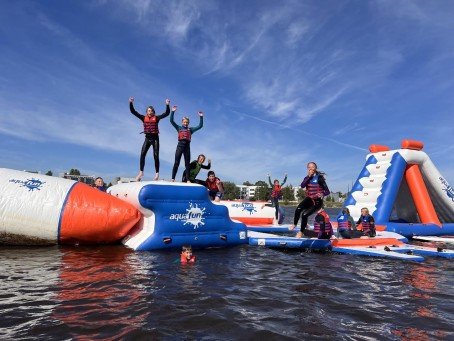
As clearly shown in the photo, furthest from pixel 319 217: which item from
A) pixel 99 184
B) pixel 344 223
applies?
pixel 99 184

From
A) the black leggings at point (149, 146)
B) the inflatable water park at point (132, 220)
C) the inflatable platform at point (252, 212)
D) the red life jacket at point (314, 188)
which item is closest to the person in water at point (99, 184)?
the inflatable water park at point (132, 220)

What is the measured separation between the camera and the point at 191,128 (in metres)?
8.07

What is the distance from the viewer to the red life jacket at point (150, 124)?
25.2 feet

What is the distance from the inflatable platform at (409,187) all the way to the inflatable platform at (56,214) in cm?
819

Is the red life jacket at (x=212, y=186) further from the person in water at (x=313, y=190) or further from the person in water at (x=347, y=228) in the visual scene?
the person in water at (x=347, y=228)

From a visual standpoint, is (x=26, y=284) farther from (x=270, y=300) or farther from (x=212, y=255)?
(x=212, y=255)

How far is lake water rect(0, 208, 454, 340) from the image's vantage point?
10.0 feet

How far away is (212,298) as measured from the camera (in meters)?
3.95

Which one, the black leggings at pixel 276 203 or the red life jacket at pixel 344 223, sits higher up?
the black leggings at pixel 276 203

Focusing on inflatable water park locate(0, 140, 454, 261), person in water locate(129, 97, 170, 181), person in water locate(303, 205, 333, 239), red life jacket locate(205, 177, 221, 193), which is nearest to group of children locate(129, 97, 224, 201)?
person in water locate(129, 97, 170, 181)

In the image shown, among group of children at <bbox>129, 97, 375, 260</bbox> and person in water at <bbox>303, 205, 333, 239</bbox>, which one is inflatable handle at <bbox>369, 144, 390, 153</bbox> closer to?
group of children at <bbox>129, 97, 375, 260</bbox>

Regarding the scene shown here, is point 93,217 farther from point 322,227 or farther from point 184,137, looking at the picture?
point 322,227

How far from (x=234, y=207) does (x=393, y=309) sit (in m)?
9.90

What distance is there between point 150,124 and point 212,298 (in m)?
4.71
